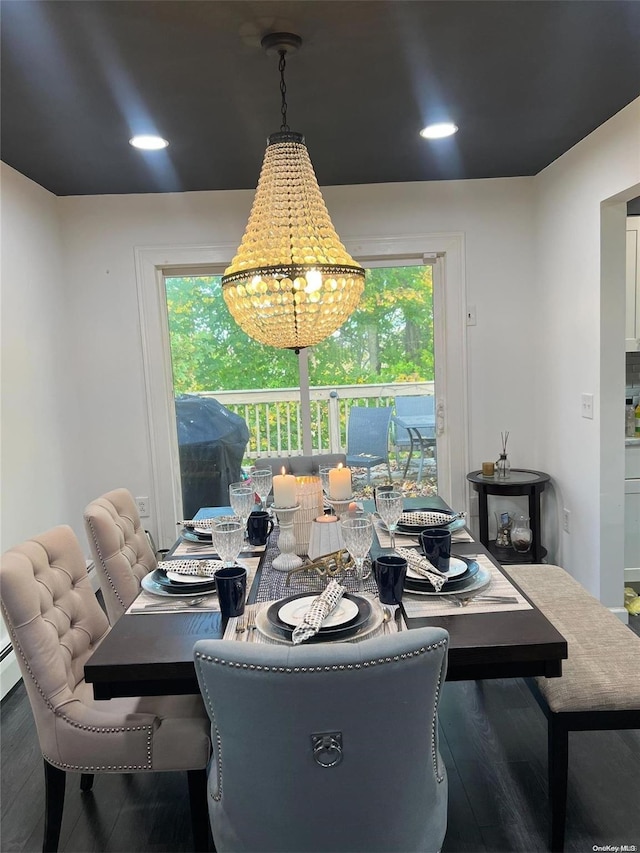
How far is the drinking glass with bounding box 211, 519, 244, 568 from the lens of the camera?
171 cm

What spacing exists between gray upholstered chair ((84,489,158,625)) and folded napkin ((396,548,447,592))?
3.26 ft

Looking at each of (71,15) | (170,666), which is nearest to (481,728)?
(170,666)

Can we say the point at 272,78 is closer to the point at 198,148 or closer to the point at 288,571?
the point at 198,148

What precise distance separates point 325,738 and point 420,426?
9.95ft

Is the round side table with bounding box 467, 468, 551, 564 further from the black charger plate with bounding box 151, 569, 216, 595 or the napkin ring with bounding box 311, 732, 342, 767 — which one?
the napkin ring with bounding box 311, 732, 342, 767

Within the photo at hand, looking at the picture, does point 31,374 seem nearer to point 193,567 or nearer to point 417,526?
point 193,567

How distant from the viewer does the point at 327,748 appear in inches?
41.5

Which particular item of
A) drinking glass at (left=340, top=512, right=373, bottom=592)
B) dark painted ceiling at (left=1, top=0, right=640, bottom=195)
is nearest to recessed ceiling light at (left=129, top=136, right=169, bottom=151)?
dark painted ceiling at (left=1, top=0, right=640, bottom=195)

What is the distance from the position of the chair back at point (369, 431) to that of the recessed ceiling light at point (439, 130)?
5.54 ft

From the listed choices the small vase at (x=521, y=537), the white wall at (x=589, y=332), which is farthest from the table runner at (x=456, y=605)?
the small vase at (x=521, y=537)

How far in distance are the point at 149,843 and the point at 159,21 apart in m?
2.41

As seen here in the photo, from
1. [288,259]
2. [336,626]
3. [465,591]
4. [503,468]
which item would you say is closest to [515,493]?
[503,468]

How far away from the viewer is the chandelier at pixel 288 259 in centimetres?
188

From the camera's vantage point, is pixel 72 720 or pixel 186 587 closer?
pixel 72 720
